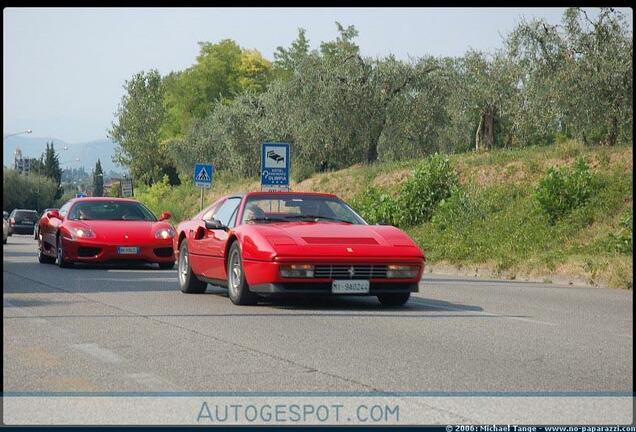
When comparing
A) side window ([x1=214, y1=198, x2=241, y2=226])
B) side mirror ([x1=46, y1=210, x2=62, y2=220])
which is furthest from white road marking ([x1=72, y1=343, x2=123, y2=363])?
side mirror ([x1=46, y1=210, x2=62, y2=220])

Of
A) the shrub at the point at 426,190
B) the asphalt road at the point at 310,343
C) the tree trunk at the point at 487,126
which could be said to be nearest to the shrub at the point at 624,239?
the asphalt road at the point at 310,343

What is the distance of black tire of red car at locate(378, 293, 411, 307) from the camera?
13422 millimetres

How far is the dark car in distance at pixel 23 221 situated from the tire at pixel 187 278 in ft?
167

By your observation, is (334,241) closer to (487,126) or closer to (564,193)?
(564,193)

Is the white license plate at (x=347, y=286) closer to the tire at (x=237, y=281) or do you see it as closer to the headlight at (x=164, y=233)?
the tire at (x=237, y=281)

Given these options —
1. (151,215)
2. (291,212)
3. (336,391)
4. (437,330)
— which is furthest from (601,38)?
(336,391)

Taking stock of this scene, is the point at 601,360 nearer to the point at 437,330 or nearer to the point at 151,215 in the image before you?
the point at 437,330

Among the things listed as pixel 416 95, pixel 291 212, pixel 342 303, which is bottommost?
pixel 342 303

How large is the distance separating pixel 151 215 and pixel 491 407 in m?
16.8

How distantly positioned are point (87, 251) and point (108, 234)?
1.65 feet

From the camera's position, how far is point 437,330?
1086 cm

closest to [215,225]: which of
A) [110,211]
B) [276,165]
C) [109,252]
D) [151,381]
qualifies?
[151,381]

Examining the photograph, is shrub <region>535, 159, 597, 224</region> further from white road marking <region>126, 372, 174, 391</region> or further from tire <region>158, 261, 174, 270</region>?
white road marking <region>126, 372, 174, 391</region>

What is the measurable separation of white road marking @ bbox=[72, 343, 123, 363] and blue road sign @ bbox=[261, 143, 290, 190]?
21.7m
